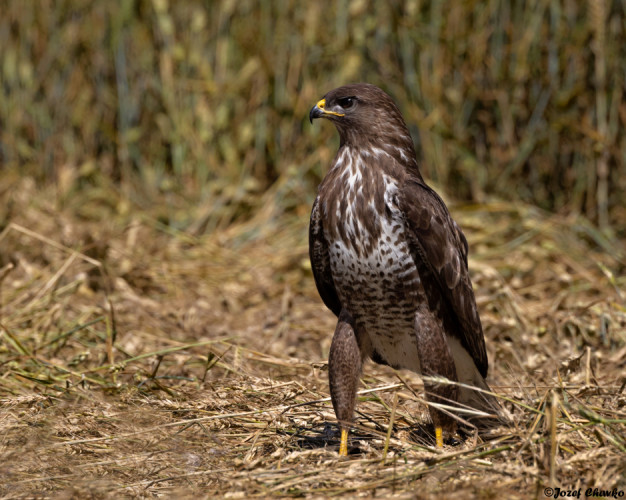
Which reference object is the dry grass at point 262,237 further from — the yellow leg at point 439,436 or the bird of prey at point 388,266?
the bird of prey at point 388,266

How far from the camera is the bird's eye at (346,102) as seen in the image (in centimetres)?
376

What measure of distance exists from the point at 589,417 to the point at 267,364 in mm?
1991

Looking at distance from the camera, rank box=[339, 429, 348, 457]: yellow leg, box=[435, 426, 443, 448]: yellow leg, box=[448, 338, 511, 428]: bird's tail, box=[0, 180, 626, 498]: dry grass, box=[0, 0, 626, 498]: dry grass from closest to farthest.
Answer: box=[0, 180, 626, 498]: dry grass
box=[0, 0, 626, 498]: dry grass
box=[339, 429, 348, 457]: yellow leg
box=[435, 426, 443, 448]: yellow leg
box=[448, 338, 511, 428]: bird's tail

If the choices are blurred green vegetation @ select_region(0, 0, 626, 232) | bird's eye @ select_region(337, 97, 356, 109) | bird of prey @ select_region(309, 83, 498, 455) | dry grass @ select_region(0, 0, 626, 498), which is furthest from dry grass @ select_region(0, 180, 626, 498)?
bird's eye @ select_region(337, 97, 356, 109)

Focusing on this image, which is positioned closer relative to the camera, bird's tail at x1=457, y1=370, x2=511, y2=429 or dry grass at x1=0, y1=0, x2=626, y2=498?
dry grass at x1=0, y1=0, x2=626, y2=498

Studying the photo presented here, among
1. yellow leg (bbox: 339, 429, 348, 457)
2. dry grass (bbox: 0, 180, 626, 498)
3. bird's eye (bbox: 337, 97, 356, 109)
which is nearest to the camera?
dry grass (bbox: 0, 180, 626, 498)

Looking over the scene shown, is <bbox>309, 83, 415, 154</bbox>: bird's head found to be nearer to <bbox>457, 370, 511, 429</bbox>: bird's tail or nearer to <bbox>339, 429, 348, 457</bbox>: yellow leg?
<bbox>457, 370, 511, 429</bbox>: bird's tail

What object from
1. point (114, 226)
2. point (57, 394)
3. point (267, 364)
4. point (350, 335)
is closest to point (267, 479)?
point (350, 335)

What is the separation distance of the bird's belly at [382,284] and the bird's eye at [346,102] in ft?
2.20

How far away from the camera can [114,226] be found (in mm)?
6785

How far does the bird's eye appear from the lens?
3.76 m

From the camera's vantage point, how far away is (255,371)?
173 inches

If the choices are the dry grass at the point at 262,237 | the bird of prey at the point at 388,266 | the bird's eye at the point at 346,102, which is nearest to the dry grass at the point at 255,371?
the dry grass at the point at 262,237

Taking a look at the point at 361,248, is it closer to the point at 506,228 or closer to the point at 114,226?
the point at 506,228
